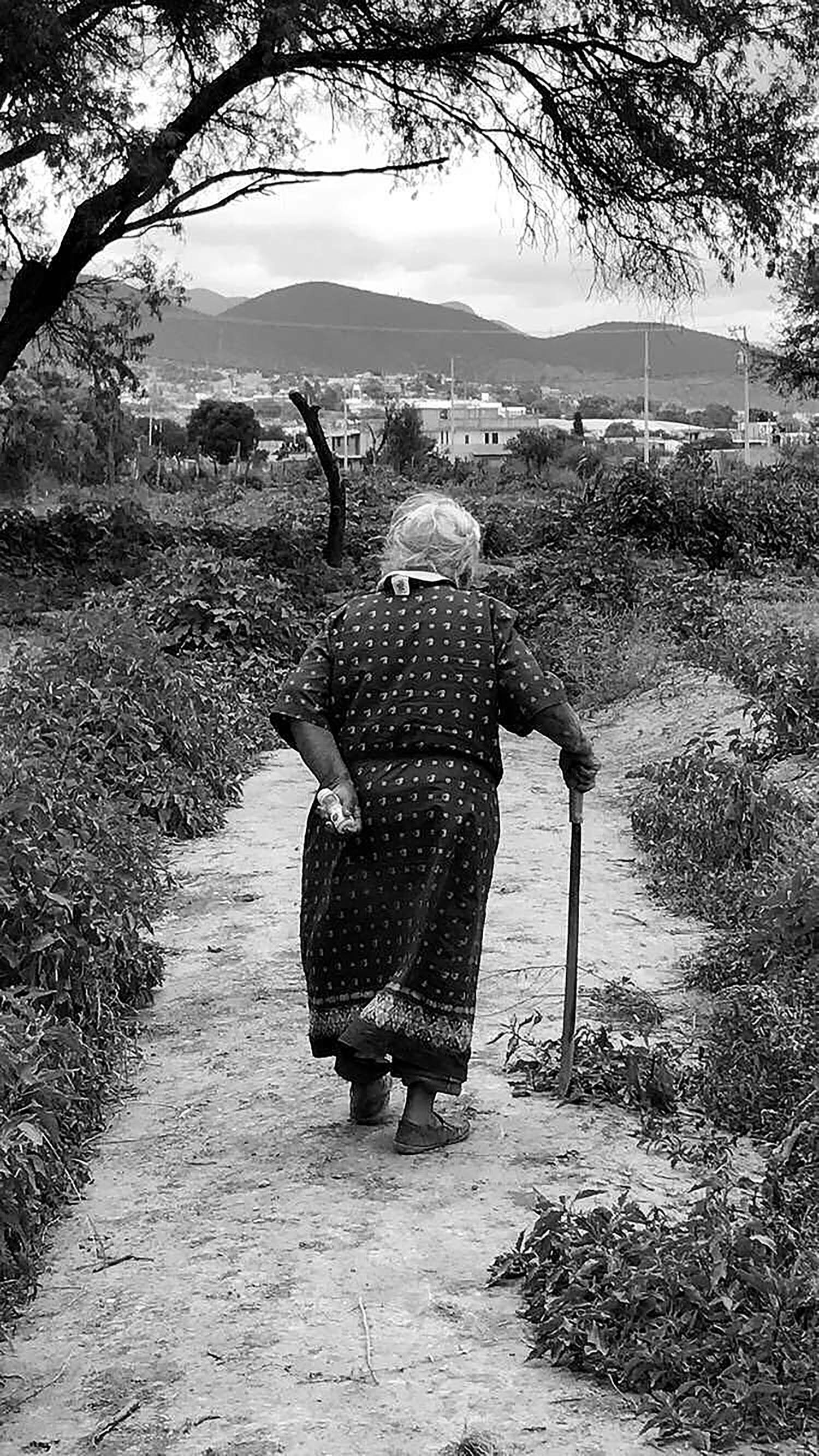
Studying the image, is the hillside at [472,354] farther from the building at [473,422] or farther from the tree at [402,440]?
the tree at [402,440]

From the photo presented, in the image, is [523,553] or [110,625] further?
[523,553]

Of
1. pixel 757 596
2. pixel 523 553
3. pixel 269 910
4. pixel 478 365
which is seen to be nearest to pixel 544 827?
pixel 269 910

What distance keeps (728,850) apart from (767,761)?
1.25 meters

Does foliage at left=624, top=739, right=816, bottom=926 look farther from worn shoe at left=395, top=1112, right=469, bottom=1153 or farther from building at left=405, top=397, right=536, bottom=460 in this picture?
building at left=405, top=397, right=536, bottom=460

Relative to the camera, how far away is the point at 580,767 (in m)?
5.04

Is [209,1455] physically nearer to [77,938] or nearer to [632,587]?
[77,938]

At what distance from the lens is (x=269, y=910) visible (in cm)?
776

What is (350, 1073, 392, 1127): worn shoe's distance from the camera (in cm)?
510

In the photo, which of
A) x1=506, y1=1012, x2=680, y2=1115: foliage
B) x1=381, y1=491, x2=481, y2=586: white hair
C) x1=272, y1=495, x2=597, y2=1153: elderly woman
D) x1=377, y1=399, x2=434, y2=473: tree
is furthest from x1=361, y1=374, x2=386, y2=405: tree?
x1=272, y1=495, x2=597, y2=1153: elderly woman

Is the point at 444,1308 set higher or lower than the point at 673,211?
lower

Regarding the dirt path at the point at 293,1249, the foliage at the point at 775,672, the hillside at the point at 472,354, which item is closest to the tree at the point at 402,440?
the foliage at the point at 775,672

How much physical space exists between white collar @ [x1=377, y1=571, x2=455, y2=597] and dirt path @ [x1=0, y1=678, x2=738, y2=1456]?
4.74 feet

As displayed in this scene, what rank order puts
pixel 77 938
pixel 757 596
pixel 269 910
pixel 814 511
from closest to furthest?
pixel 77 938 < pixel 269 910 < pixel 757 596 < pixel 814 511

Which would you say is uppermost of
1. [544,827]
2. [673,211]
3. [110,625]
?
[673,211]
